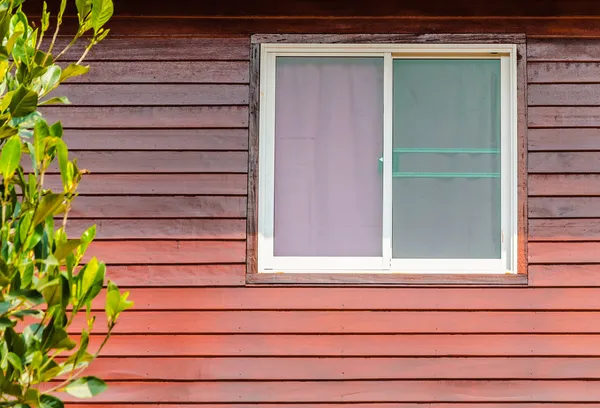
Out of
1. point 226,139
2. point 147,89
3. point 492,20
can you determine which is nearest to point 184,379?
point 226,139

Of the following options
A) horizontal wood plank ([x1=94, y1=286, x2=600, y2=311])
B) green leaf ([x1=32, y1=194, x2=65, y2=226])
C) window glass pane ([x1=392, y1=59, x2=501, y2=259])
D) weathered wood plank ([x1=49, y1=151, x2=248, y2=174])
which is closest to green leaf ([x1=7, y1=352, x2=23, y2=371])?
green leaf ([x1=32, y1=194, x2=65, y2=226])

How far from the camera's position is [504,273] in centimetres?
320

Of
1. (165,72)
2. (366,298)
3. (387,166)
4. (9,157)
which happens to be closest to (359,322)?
(366,298)

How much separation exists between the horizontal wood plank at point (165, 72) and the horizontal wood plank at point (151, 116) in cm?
14

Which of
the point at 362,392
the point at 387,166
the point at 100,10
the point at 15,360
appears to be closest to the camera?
the point at 15,360

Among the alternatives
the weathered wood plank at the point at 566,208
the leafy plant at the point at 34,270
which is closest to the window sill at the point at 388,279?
the weathered wood plank at the point at 566,208

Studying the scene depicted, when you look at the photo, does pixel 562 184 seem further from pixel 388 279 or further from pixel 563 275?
pixel 388 279

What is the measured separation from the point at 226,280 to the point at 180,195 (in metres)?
0.48

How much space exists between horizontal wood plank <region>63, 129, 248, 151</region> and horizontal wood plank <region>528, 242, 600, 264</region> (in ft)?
4.97

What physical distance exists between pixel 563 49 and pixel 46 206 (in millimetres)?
2730

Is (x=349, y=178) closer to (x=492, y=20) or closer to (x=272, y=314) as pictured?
(x=272, y=314)

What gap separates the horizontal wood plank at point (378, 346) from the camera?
3.13m

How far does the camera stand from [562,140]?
10.5ft

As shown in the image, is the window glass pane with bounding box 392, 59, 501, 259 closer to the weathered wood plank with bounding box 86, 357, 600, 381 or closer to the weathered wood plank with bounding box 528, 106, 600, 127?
the weathered wood plank with bounding box 528, 106, 600, 127
